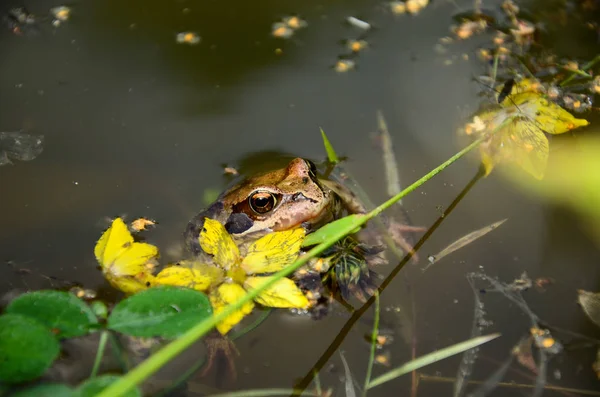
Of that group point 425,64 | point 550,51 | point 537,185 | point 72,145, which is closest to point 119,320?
point 72,145

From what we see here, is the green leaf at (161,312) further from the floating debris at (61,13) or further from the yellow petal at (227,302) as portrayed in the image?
the floating debris at (61,13)

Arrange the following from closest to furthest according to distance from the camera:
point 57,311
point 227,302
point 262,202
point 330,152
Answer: point 57,311 < point 227,302 < point 262,202 < point 330,152

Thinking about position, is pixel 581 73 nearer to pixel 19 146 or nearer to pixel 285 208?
pixel 285 208

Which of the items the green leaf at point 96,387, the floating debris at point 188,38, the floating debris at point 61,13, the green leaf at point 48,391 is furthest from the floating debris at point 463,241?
the floating debris at point 61,13

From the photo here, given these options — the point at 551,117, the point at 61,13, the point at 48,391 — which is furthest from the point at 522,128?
the point at 61,13

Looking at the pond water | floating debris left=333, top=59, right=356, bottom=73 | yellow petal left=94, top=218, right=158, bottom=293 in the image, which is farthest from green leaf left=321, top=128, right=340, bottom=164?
yellow petal left=94, top=218, right=158, bottom=293

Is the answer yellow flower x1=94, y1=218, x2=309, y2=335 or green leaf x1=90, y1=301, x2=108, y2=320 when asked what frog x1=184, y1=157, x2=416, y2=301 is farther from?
green leaf x1=90, y1=301, x2=108, y2=320
